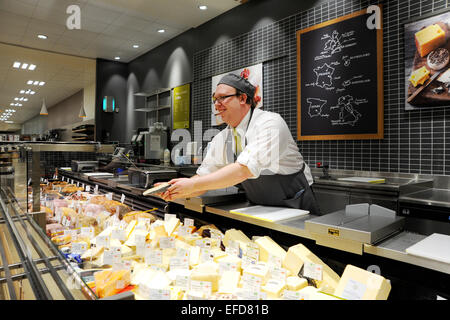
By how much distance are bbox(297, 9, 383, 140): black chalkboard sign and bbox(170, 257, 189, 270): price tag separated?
8.69 feet

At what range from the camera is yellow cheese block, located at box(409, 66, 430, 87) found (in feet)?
9.36

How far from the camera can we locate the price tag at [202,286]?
1070mm

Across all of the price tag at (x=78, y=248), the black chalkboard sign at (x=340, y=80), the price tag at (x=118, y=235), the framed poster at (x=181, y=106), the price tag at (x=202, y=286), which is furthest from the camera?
the framed poster at (x=181, y=106)

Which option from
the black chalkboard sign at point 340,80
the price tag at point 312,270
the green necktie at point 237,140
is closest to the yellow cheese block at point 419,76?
the black chalkboard sign at point 340,80

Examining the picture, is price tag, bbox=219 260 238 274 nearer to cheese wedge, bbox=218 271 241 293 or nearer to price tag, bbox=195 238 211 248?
cheese wedge, bbox=218 271 241 293

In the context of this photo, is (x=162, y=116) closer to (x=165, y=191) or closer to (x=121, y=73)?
(x=121, y=73)

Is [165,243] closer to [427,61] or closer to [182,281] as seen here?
[182,281]

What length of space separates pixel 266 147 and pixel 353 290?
931mm

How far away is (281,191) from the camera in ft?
6.52

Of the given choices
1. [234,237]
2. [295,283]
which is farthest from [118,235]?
[295,283]

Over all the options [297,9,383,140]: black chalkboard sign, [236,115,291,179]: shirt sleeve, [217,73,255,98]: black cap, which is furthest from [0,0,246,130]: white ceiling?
[236,115,291,179]: shirt sleeve

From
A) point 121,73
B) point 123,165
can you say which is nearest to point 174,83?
point 121,73

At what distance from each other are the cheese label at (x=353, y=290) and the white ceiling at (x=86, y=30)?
15.2ft

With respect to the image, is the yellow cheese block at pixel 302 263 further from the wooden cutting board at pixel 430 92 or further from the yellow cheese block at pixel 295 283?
the wooden cutting board at pixel 430 92
